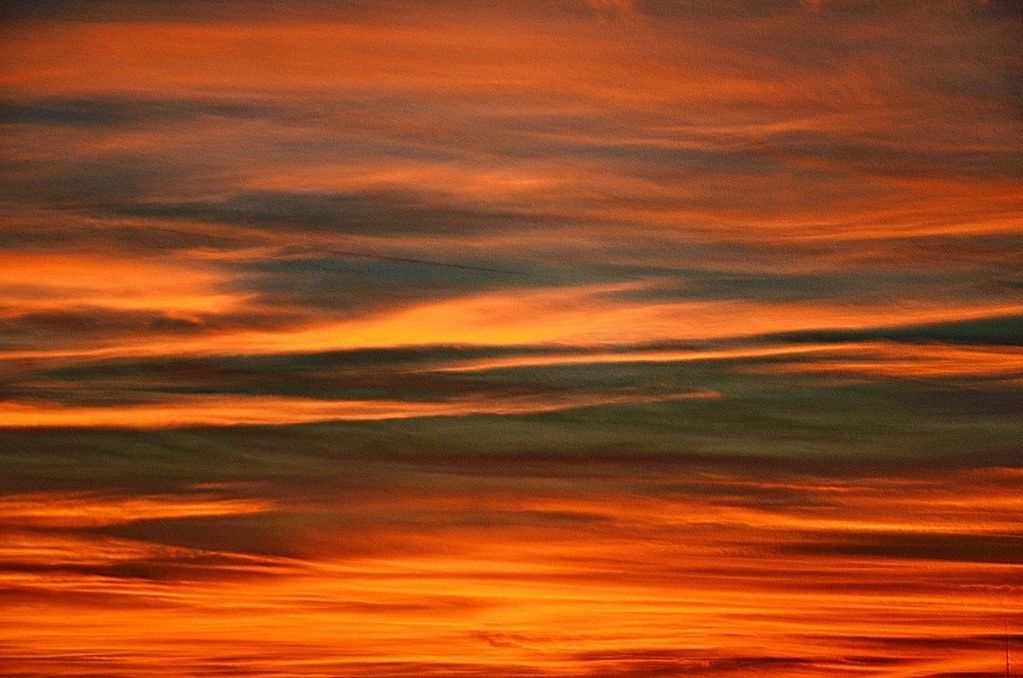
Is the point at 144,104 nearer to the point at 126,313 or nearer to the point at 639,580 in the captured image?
the point at 126,313

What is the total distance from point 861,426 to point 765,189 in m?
0.72

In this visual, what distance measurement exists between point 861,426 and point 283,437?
146 cm

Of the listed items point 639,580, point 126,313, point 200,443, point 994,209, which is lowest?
point 639,580

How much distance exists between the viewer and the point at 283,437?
4242 millimetres

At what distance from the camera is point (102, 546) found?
158 inches

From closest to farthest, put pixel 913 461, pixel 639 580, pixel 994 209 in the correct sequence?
pixel 639 580 < pixel 913 461 < pixel 994 209

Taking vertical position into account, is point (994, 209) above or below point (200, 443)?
above

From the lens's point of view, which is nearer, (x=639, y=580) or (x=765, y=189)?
(x=639, y=580)

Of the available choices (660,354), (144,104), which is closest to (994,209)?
(660,354)

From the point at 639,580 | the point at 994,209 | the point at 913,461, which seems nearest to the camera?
the point at 639,580

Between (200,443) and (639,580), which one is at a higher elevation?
(200,443)

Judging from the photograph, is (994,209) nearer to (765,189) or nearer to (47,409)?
(765,189)

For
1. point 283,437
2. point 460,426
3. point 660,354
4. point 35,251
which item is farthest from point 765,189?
point 35,251

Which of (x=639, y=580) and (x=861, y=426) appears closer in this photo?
(x=639, y=580)
